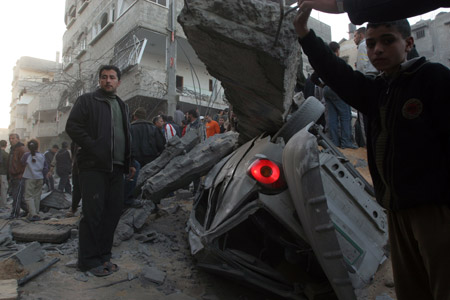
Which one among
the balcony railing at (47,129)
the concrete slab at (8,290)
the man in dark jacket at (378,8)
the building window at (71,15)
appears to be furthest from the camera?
the balcony railing at (47,129)

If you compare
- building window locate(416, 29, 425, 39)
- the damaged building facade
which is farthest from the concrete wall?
the damaged building facade


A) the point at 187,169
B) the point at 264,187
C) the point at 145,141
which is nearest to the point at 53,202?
the point at 145,141

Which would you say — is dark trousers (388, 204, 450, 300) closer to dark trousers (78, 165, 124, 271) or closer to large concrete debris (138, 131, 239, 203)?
dark trousers (78, 165, 124, 271)

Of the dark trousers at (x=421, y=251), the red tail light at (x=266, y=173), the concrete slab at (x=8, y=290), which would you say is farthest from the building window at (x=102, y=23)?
the dark trousers at (x=421, y=251)

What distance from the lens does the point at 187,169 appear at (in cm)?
418

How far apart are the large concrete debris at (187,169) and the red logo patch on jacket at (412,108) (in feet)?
9.87

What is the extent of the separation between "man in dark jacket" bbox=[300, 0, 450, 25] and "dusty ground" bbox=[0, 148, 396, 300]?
1531 mm

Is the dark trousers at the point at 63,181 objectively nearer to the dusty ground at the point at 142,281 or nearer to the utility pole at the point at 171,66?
the utility pole at the point at 171,66

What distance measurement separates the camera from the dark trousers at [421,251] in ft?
3.43

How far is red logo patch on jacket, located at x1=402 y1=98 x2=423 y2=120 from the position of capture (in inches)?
44.2

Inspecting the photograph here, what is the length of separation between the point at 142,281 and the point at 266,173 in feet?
5.53

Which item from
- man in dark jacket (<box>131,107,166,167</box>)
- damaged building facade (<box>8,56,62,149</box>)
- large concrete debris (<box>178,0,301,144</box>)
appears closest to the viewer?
large concrete debris (<box>178,0,301,144</box>)

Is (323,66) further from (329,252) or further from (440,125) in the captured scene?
(329,252)

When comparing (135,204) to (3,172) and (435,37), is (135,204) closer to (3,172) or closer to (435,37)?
(3,172)
